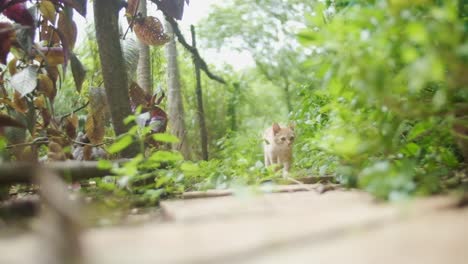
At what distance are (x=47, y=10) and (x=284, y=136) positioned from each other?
2.03 m

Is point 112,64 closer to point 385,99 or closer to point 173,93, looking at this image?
point 385,99

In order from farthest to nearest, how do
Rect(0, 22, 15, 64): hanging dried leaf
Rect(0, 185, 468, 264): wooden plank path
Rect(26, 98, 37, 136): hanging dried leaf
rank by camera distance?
Rect(26, 98, 37, 136): hanging dried leaf < Rect(0, 22, 15, 64): hanging dried leaf < Rect(0, 185, 468, 264): wooden plank path

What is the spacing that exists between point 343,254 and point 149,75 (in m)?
2.83

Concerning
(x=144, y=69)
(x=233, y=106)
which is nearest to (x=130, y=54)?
(x=144, y=69)

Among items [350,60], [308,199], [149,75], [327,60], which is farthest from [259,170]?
[149,75]

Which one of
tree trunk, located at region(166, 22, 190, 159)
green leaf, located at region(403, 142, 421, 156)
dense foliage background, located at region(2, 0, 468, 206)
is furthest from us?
tree trunk, located at region(166, 22, 190, 159)

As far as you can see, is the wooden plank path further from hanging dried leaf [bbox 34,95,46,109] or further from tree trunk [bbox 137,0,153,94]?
tree trunk [bbox 137,0,153,94]

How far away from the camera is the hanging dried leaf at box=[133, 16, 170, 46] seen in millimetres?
2195

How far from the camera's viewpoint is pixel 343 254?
633 mm

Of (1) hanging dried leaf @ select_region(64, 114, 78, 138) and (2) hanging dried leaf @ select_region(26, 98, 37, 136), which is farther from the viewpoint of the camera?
(1) hanging dried leaf @ select_region(64, 114, 78, 138)

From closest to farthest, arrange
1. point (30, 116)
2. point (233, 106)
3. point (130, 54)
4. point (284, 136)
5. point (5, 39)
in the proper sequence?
point (5, 39)
point (30, 116)
point (130, 54)
point (284, 136)
point (233, 106)

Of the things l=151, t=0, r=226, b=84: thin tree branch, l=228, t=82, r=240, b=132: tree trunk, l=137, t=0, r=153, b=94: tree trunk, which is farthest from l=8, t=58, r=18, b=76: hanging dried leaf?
l=228, t=82, r=240, b=132: tree trunk

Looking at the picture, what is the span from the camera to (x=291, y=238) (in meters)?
0.69

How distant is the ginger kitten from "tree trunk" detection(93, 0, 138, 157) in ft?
4.88
